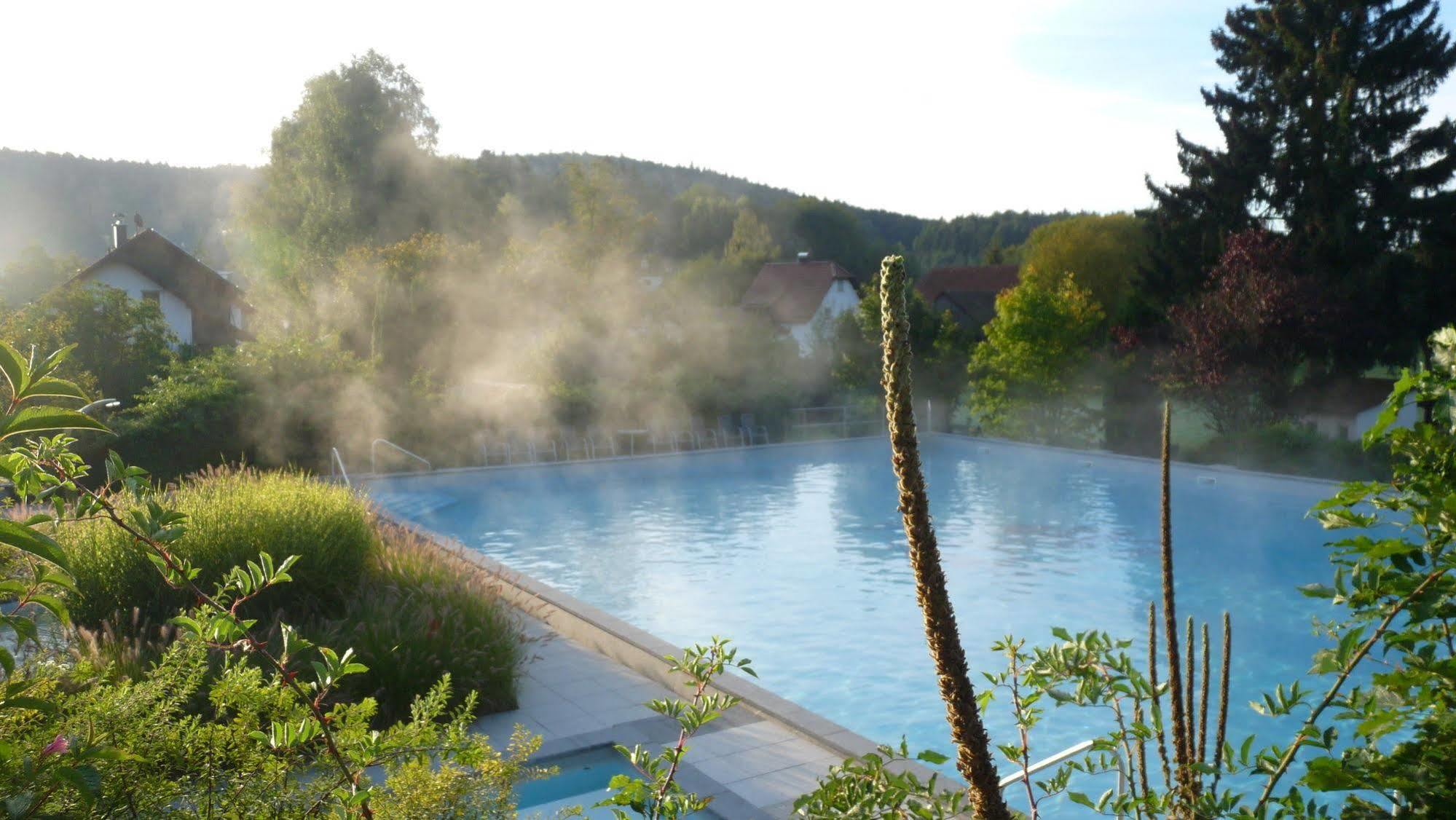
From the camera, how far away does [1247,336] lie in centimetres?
1745

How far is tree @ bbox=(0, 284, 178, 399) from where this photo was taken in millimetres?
14672

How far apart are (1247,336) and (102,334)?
60.2ft

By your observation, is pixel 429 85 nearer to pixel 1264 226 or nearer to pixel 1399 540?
pixel 1264 226

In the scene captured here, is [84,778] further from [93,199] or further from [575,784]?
[93,199]

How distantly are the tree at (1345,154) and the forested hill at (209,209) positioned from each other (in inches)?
1197

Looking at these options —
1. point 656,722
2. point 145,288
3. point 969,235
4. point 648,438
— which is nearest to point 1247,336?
point 648,438

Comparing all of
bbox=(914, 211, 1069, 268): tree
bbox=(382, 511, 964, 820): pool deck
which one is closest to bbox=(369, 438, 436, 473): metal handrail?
bbox=(382, 511, 964, 820): pool deck

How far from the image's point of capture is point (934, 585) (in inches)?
49.4

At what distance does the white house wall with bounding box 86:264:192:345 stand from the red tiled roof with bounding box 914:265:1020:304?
102 feet

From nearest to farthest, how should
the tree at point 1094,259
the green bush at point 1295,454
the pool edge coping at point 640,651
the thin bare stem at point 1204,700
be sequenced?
the thin bare stem at point 1204,700 < the pool edge coping at point 640,651 < the green bush at point 1295,454 < the tree at point 1094,259

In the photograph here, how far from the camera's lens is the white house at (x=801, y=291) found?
42.3 m

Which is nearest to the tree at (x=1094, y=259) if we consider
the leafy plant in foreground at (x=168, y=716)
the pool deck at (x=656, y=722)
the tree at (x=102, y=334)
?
the tree at (x=102, y=334)

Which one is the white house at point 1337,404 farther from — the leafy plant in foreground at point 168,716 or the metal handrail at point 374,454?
the leafy plant in foreground at point 168,716

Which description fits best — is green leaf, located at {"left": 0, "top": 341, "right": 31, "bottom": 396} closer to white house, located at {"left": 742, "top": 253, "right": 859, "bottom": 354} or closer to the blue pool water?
the blue pool water
